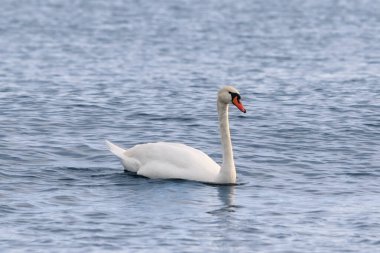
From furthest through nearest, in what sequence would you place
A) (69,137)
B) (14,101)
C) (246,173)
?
1. (14,101)
2. (69,137)
3. (246,173)

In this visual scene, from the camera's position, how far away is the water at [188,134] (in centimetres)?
1612

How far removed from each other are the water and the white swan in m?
0.19

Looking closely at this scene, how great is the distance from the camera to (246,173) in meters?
20.6

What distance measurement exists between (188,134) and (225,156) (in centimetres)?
500

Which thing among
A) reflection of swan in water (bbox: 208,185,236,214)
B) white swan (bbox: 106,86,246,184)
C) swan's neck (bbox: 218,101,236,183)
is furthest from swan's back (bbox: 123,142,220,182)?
reflection of swan in water (bbox: 208,185,236,214)

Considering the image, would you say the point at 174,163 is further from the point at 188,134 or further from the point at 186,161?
the point at 188,134

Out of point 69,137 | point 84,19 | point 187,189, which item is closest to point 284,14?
point 84,19

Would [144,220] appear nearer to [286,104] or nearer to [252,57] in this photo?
[286,104]

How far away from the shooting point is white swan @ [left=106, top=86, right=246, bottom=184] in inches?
767

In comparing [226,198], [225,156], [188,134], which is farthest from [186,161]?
[188,134]

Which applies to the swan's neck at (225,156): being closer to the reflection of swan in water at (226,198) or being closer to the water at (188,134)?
the reflection of swan in water at (226,198)

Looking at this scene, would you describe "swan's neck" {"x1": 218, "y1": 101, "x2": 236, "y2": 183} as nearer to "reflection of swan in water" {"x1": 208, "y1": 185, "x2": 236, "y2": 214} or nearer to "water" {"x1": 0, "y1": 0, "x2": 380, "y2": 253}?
"reflection of swan in water" {"x1": 208, "y1": 185, "x2": 236, "y2": 214}

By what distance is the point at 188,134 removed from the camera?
80.5 feet

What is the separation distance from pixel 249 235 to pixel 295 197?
2.65 meters
